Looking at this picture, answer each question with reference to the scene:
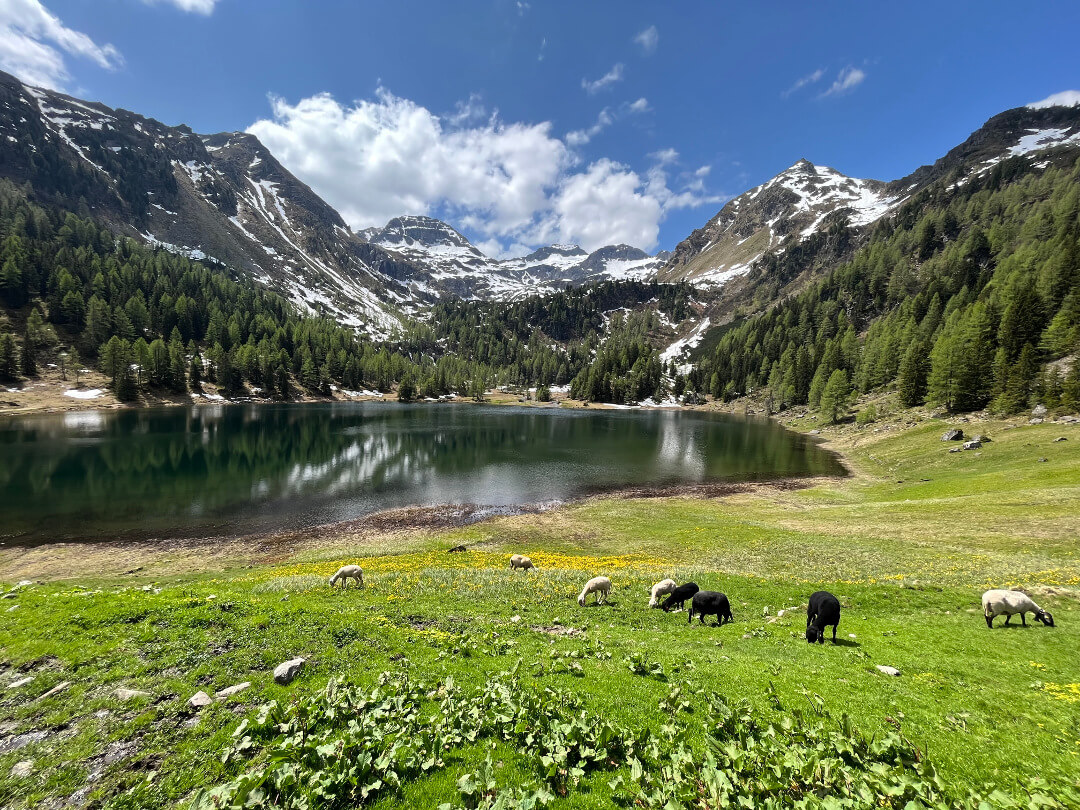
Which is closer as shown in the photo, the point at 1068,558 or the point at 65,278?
the point at 1068,558

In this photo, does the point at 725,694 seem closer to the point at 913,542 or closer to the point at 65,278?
the point at 913,542

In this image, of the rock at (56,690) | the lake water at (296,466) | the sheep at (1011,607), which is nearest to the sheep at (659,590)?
the sheep at (1011,607)

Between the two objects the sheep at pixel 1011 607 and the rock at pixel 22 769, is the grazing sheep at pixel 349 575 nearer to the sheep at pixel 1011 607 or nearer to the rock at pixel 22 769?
the rock at pixel 22 769

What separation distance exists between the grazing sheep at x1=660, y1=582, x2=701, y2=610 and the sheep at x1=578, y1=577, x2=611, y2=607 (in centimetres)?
293

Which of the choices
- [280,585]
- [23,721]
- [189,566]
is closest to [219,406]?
[189,566]

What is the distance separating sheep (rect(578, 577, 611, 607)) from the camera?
832 inches

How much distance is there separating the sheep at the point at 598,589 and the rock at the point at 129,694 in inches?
647

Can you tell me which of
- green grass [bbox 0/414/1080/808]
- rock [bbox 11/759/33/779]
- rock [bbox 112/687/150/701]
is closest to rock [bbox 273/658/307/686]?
green grass [bbox 0/414/1080/808]

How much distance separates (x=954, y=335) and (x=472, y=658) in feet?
412

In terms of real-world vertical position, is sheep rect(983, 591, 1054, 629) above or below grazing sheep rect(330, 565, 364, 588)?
above

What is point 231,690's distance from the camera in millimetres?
10766

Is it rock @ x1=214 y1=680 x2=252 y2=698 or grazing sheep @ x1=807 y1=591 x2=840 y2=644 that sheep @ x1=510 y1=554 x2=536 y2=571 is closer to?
grazing sheep @ x1=807 y1=591 x2=840 y2=644

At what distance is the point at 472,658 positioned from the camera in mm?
12867

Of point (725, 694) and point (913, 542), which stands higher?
point (725, 694)
